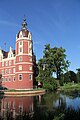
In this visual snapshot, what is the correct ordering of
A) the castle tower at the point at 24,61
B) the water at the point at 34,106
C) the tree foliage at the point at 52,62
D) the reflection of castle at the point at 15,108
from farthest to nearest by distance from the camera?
the tree foliage at the point at 52,62
the castle tower at the point at 24,61
the water at the point at 34,106
the reflection of castle at the point at 15,108

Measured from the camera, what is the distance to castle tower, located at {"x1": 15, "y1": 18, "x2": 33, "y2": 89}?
53.9 m

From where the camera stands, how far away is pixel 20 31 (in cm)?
5672

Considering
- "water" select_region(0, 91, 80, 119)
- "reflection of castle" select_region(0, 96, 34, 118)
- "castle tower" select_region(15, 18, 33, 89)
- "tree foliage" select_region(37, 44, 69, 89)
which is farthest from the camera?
"tree foliage" select_region(37, 44, 69, 89)

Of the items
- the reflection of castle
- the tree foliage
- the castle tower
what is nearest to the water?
the reflection of castle

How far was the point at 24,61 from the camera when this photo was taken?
179 feet

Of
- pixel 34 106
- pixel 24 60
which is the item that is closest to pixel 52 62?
pixel 24 60

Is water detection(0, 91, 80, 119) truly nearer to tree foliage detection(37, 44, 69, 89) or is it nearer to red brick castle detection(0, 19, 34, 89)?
red brick castle detection(0, 19, 34, 89)

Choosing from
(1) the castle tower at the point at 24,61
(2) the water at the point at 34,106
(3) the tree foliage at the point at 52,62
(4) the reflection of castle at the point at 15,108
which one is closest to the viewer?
(4) the reflection of castle at the point at 15,108

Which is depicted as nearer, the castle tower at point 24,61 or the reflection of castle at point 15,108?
the reflection of castle at point 15,108

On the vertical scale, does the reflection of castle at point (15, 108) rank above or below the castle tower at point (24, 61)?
below

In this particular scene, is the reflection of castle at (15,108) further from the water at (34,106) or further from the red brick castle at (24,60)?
the red brick castle at (24,60)

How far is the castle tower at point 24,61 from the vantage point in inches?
2124

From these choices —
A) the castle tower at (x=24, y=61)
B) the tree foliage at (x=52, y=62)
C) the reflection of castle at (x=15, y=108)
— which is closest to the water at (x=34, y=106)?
the reflection of castle at (x=15, y=108)

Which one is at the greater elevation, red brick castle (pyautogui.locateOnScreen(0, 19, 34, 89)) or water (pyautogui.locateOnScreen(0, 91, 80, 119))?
red brick castle (pyautogui.locateOnScreen(0, 19, 34, 89))
